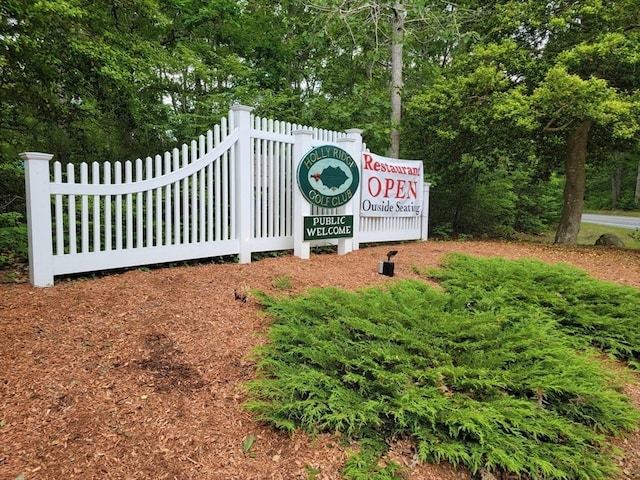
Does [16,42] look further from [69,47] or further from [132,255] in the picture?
[132,255]

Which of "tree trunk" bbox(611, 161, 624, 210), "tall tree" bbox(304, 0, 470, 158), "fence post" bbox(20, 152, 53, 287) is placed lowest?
"fence post" bbox(20, 152, 53, 287)

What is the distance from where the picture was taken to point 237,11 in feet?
33.9

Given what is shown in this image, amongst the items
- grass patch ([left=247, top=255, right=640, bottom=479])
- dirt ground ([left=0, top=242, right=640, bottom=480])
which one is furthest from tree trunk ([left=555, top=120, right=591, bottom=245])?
dirt ground ([left=0, top=242, right=640, bottom=480])

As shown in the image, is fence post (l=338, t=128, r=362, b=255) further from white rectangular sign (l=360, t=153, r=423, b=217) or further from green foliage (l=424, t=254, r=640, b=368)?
green foliage (l=424, t=254, r=640, b=368)

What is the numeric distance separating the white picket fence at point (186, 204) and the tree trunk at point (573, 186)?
17.8 feet

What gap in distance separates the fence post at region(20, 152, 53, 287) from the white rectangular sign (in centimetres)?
423

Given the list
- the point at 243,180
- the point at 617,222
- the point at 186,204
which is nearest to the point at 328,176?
the point at 243,180

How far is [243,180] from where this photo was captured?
499 cm

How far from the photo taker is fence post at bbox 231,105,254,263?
496cm

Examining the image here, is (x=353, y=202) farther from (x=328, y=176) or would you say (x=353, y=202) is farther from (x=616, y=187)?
(x=616, y=187)

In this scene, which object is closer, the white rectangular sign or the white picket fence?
the white picket fence

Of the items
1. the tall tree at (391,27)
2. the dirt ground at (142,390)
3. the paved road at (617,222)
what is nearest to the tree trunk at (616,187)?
the paved road at (617,222)

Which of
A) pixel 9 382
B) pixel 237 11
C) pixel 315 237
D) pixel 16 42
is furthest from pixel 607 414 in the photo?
pixel 237 11

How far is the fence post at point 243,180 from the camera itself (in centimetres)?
496
